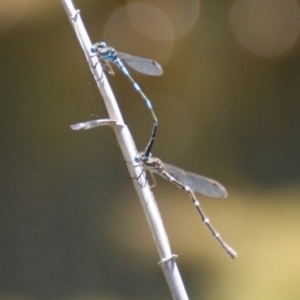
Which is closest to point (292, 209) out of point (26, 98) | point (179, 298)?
point (26, 98)

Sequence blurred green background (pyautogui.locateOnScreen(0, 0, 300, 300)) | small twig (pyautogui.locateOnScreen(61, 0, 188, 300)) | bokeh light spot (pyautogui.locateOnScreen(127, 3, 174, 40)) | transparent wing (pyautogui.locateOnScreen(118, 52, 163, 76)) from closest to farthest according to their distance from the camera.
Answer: small twig (pyautogui.locateOnScreen(61, 0, 188, 300)), transparent wing (pyautogui.locateOnScreen(118, 52, 163, 76)), bokeh light spot (pyautogui.locateOnScreen(127, 3, 174, 40)), blurred green background (pyautogui.locateOnScreen(0, 0, 300, 300))

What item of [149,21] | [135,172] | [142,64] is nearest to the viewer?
[135,172]

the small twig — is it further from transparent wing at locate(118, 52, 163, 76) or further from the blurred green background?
the blurred green background

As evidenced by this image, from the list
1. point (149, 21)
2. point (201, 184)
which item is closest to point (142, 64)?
point (201, 184)

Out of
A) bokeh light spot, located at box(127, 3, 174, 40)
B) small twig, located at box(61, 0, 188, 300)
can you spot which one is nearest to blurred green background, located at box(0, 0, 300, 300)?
bokeh light spot, located at box(127, 3, 174, 40)

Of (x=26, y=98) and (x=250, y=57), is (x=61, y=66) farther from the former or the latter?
(x=250, y=57)

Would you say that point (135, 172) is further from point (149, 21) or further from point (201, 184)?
point (149, 21)

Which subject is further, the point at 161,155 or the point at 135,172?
Answer: the point at 161,155

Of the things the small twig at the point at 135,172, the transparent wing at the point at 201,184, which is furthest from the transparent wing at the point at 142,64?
the small twig at the point at 135,172

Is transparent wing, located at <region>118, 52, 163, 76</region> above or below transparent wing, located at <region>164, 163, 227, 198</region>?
above
